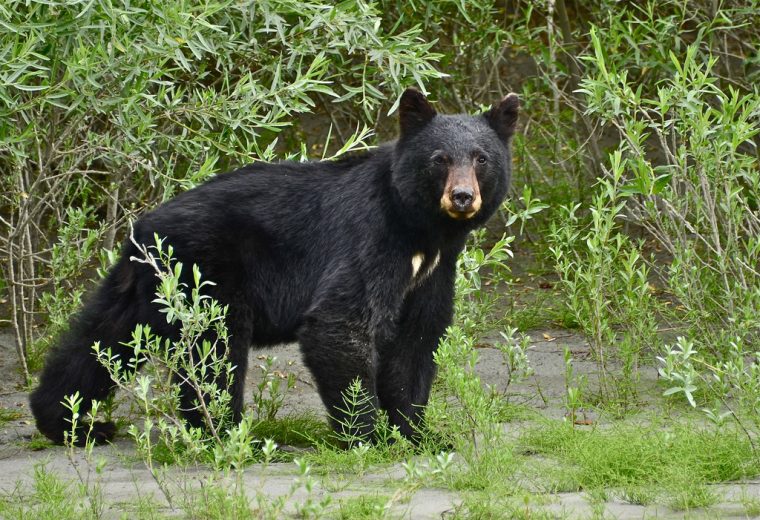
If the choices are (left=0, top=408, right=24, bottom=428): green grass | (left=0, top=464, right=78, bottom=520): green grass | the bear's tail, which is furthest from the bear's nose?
(left=0, top=408, right=24, bottom=428): green grass

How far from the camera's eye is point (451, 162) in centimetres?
689

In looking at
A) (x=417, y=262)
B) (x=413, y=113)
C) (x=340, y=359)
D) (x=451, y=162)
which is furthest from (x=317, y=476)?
(x=413, y=113)

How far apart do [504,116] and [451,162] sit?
571 mm

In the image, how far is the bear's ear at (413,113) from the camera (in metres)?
7.07

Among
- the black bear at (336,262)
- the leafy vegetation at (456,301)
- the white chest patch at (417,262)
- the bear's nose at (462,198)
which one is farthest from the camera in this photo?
the white chest patch at (417,262)

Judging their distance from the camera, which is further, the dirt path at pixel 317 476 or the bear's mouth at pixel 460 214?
the bear's mouth at pixel 460 214

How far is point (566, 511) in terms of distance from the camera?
505 centimetres

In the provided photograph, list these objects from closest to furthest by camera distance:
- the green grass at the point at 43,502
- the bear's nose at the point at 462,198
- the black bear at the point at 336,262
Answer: the green grass at the point at 43,502 → the bear's nose at the point at 462,198 → the black bear at the point at 336,262

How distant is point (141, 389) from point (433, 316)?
2253mm

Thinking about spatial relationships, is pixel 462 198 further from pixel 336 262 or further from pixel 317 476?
pixel 317 476

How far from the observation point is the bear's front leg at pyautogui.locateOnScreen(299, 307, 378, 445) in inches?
263

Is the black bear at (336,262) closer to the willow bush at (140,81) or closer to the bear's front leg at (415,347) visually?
the bear's front leg at (415,347)

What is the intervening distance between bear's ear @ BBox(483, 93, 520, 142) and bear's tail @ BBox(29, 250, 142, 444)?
2271mm

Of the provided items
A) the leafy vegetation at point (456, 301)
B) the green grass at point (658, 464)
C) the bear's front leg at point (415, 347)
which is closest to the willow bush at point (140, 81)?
the leafy vegetation at point (456, 301)
